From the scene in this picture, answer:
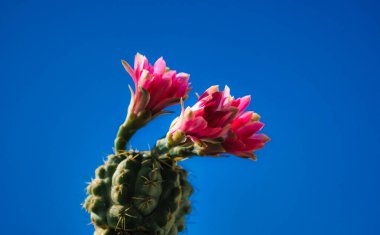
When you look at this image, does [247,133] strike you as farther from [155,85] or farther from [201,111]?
[155,85]

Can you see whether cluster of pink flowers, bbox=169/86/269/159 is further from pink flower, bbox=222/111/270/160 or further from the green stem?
the green stem

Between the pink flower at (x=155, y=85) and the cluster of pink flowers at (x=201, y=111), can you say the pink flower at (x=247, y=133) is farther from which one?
the pink flower at (x=155, y=85)

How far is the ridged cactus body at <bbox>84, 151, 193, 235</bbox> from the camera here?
1.10m

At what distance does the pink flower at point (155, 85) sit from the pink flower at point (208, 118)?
3.2 inches

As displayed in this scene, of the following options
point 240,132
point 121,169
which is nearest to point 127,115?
point 121,169

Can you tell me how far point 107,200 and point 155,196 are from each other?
11 cm

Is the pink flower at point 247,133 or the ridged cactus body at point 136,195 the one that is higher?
the pink flower at point 247,133

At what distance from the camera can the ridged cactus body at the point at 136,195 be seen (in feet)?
3.62

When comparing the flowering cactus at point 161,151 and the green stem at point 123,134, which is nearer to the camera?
the flowering cactus at point 161,151

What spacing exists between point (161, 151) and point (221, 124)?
15cm

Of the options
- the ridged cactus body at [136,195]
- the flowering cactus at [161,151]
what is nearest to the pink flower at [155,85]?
the flowering cactus at [161,151]

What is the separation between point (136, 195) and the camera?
1111 millimetres

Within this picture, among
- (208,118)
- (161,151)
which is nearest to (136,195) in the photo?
(161,151)

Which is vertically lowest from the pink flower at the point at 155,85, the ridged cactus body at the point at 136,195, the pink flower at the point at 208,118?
the ridged cactus body at the point at 136,195
